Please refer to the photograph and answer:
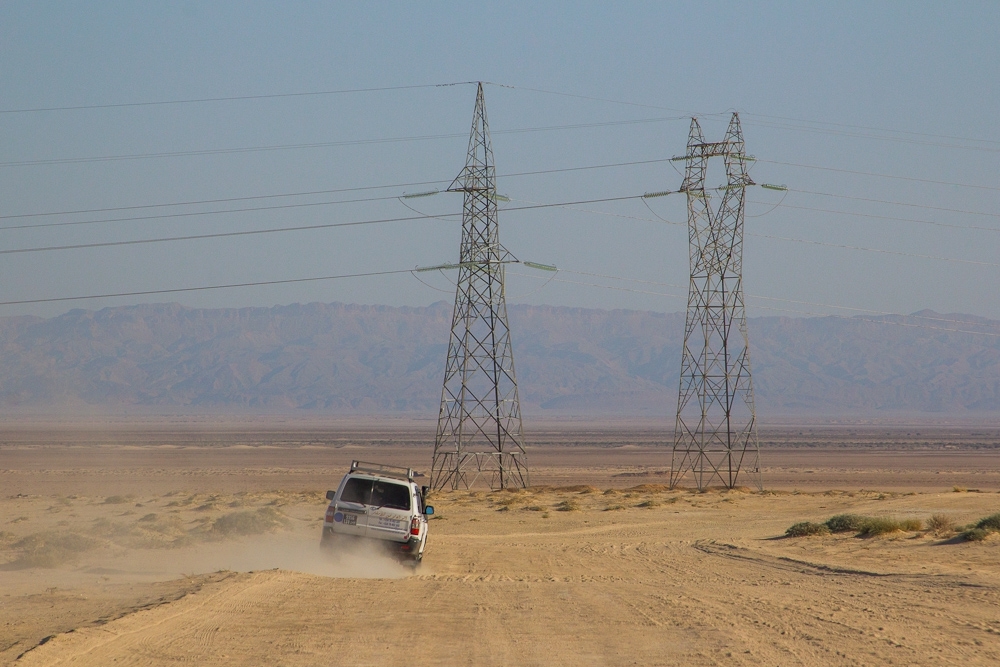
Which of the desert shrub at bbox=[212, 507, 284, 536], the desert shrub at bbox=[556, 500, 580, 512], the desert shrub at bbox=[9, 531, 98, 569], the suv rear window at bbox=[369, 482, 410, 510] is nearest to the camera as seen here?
the suv rear window at bbox=[369, 482, 410, 510]

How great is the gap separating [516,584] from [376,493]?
3.10 meters

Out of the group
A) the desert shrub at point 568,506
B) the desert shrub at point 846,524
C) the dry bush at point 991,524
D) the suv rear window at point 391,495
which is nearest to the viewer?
the suv rear window at point 391,495

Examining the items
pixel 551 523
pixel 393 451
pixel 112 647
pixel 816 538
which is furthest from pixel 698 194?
pixel 393 451

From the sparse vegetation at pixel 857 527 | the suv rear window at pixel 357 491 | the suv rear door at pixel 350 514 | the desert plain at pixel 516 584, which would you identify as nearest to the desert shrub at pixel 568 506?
the desert plain at pixel 516 584

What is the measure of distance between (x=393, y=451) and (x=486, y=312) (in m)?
56.8

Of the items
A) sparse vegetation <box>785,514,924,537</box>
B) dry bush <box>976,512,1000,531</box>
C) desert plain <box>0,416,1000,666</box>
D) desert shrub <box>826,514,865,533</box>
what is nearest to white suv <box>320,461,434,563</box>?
desert plain <box>0,416,1000,666</box>

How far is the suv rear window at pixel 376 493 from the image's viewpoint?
747 inches

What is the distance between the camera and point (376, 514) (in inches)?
742

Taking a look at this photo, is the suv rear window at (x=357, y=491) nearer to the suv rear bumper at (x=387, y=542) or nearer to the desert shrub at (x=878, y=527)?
the suv rear bumper at (x=387, y=542)

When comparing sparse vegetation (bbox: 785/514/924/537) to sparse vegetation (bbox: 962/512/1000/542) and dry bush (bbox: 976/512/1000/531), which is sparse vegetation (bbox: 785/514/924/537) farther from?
dry bush (bbox: 976/512/1000/531)

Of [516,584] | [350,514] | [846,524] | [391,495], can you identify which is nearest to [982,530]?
[846,524]

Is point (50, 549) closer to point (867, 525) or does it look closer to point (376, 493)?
point (376, 493)

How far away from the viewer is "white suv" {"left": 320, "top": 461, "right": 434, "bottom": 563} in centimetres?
1884

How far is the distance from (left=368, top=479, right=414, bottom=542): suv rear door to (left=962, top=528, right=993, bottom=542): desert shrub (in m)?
12.7
